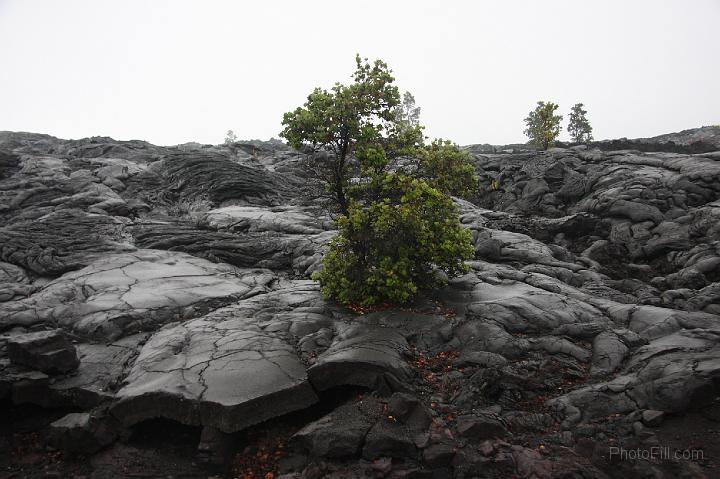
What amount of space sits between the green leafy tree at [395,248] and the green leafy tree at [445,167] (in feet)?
10.0

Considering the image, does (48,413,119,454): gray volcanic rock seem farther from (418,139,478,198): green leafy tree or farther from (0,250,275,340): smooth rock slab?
(418,139,478,198): green leafy tree

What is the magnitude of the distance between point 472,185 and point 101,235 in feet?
56.7

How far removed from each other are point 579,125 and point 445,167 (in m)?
49.3

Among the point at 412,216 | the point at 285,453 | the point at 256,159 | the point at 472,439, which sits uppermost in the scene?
the point at 256,159

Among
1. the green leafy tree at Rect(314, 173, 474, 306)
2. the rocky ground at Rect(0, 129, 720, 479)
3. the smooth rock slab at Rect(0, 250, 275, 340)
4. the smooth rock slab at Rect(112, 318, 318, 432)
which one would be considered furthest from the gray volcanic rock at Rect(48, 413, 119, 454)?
the green leafy tree at Rect(314, 173, 474, 306)

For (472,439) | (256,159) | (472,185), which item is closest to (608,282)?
(472,185)

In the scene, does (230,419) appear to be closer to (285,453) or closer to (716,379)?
(285,453)

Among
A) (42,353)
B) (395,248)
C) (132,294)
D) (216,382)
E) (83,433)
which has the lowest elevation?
(83,433)

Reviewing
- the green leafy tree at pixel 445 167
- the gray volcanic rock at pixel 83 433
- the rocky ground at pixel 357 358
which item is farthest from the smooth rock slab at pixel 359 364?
the green leafy tree at pixel 445 167

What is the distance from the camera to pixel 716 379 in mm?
6914

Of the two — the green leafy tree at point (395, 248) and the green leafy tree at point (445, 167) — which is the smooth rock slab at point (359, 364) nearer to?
the green leafy tree at point (395, 248)

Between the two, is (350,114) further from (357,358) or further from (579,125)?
(579,125)

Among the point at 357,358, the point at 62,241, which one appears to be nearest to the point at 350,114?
the point at 357,358

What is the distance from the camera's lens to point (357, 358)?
8.30 m
